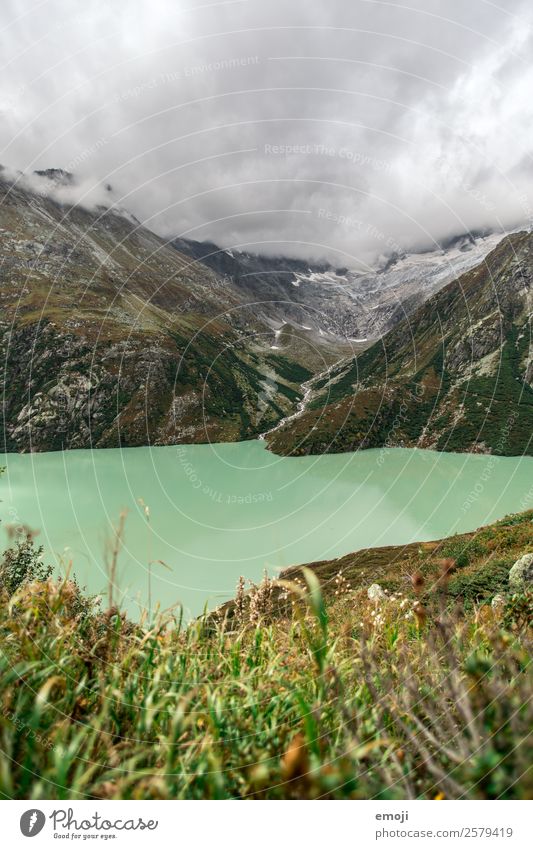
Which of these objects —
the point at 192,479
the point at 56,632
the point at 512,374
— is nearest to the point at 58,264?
the point at 192,479

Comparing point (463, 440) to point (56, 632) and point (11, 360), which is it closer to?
point (56, 632)

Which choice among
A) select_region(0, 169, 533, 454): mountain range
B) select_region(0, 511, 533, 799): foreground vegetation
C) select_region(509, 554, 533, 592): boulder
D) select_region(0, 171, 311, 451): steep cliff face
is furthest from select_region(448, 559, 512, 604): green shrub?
select_region(0, 171, 311, 451): steep cliff face

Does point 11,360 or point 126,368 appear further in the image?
point 126,368

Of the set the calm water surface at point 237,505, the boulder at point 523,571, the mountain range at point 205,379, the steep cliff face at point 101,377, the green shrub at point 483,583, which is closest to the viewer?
the boulder at point 523,571

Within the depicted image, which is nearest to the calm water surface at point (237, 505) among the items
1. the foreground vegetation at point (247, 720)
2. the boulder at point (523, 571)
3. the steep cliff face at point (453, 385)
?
the steep cliff face at point (453, 385)

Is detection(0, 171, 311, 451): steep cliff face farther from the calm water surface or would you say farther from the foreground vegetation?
the foreground vegetation

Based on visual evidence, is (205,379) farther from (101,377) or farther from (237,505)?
(237,505)

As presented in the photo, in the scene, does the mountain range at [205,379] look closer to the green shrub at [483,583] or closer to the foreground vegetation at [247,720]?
the green shrub at [483,583]
